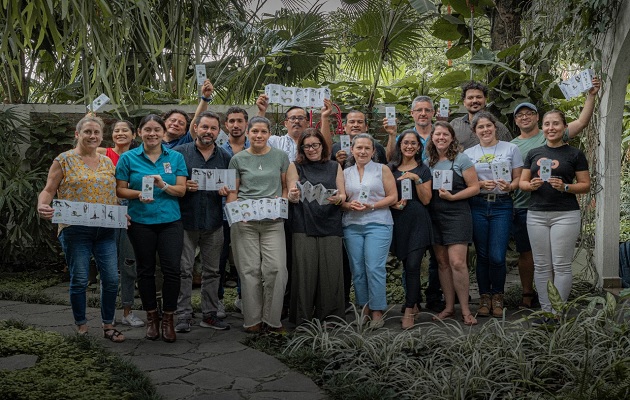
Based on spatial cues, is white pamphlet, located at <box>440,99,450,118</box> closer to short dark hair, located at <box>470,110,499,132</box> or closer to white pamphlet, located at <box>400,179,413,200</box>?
short dark hair, located at <box>470,110,499,132</box>

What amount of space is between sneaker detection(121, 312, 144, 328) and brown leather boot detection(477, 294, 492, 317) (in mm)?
2757

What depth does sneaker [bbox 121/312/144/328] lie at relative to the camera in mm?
6104

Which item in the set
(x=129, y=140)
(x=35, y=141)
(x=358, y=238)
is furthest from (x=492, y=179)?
(x=35, y=141)

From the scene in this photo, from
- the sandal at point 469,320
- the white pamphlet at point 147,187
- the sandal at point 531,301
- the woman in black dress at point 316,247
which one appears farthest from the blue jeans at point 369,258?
the white pamphlet at point 147,187

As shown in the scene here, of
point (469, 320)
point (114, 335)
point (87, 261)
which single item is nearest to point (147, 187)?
point (87, 261)

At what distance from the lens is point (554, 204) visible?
19.5 ft

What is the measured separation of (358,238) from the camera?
605 centimetres

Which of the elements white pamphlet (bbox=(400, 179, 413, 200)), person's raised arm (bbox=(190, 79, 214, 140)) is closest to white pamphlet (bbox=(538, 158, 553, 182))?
white pamphlet (bbox=(400, 179, 413, 200))

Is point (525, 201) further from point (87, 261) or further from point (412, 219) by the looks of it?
point (87, 261)

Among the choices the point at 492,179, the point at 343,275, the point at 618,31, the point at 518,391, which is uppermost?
the point at 618,31

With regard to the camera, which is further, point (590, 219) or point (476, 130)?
point (590, 219)

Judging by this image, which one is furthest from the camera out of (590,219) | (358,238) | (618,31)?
(590,219)

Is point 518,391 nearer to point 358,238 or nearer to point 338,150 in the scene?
point 358,238

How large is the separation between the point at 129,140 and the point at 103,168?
0.84m
